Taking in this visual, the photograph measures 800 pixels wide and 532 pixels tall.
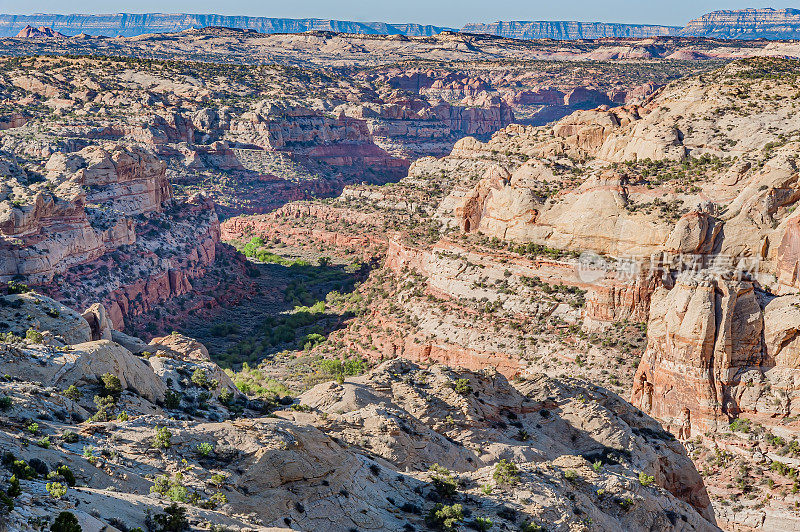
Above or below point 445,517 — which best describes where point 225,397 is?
below

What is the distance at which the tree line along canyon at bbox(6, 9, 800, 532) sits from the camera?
27.9 metres

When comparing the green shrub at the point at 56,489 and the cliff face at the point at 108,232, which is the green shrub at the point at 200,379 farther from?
the cliff face at the point at 108,232

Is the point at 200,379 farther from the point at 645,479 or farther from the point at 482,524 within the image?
the point at 645,479

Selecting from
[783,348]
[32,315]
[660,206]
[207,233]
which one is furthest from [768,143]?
[207,233]

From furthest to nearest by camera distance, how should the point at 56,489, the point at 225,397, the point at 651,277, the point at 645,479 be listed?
the point at 651,277 < the point at 225,397 < the point at 645,479 < the point at 56,489

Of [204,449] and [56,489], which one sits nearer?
[56,489]

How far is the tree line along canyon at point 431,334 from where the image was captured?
2786cm

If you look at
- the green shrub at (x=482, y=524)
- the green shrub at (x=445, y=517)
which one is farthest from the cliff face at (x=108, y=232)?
the green shrub at (x=482, y=524)

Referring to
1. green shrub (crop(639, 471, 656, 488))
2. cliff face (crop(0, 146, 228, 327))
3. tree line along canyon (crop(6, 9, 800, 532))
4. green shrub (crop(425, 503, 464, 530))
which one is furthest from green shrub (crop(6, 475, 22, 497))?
cliff face (crop(0, 146, 228, 327))

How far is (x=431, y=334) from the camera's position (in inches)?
2813

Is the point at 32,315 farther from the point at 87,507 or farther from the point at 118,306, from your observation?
the point at 118,306

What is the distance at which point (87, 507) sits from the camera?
70.1ft

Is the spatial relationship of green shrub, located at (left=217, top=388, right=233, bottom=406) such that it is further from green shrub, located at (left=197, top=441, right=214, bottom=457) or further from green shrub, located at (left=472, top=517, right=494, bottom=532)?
green shrub, located at (left=472, top=517, right=494, bottom=532)

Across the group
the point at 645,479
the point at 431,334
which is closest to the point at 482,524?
the point at 645,479
